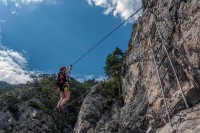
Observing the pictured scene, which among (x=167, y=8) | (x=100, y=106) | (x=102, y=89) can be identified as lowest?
(x=167, y=8)

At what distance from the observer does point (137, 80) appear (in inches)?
1167

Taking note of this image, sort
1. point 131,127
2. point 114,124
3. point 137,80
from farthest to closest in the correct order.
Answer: point 114,124, point 137,80, point 131,127

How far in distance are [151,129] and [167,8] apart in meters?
8.33

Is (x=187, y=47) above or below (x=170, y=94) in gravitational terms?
above

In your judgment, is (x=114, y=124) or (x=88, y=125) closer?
(x=114, y=124)

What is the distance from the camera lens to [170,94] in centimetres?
1741

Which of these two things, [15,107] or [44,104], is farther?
[44,104]

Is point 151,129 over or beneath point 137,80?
beneath

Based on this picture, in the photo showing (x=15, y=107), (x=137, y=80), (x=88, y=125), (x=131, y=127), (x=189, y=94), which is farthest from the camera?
(x=15, y=107)

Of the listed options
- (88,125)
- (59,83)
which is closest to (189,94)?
(59,83)

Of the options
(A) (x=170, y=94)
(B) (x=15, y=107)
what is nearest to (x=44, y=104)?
(B) (x=15, y=107)

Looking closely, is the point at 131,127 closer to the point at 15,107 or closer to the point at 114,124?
the point at 114,124

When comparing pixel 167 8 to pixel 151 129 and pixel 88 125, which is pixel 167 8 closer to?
pixel 151 129

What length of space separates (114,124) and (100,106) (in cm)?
795
